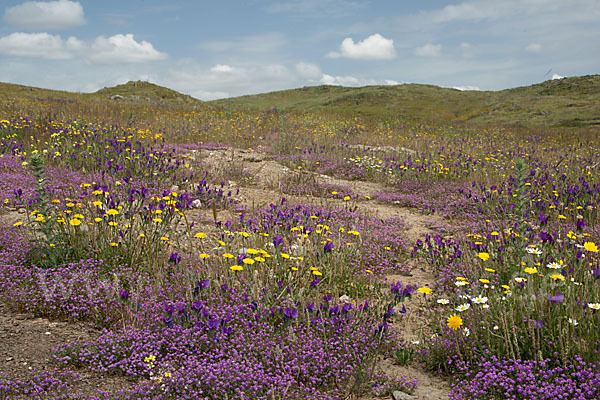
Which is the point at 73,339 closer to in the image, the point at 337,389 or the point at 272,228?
the point at 337,389

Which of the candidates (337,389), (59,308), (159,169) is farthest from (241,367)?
(159,169)

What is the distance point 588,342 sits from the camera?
8.17 ft

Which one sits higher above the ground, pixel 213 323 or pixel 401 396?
pixel 213 323

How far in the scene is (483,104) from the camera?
41031 mm

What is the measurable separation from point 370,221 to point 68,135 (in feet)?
23.2

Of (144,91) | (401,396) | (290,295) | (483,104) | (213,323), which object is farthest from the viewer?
(144,91)

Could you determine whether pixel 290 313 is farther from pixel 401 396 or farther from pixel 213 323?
pixel 401 396

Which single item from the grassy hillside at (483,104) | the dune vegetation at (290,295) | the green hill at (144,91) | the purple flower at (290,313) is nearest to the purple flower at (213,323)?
the dune vegetation at (290,295)

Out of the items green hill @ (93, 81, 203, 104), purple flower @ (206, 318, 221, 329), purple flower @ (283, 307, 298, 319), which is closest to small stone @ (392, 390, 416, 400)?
purple flower @ (283, 307, 298, 319)

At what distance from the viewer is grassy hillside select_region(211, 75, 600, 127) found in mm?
27688

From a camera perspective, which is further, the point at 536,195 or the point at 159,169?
the point at 159,169

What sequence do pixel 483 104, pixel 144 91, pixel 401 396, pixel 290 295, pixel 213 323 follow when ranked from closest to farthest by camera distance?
pixel 401 396
pixel 213 323
pixel 290 295
pixel 483 104
pixel 144 91

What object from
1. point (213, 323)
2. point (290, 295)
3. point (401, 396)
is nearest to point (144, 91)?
point (290, 295)

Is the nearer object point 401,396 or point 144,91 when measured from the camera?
point 401,396
